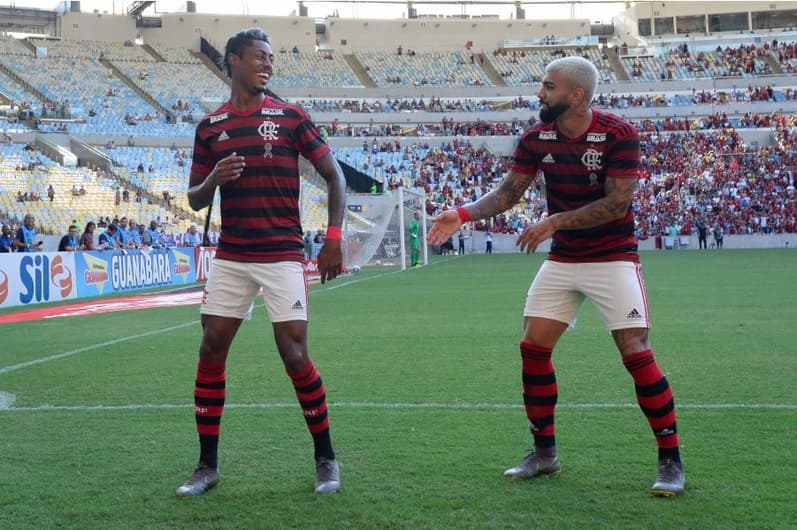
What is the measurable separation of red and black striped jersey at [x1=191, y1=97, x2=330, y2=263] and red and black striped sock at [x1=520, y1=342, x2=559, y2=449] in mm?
1339

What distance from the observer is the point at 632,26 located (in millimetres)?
79938

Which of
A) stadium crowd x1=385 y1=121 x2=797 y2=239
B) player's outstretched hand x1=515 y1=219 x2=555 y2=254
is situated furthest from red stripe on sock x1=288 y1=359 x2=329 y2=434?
stadium crowd x1=385 y1=121 x2=797 y2=239

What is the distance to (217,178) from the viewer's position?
15.9 ft

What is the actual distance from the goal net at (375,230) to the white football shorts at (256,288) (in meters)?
25.9

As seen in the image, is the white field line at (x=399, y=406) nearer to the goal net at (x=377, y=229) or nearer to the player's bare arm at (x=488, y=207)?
the player's bare arm at (x=488, y=207)

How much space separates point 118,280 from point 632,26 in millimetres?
66116

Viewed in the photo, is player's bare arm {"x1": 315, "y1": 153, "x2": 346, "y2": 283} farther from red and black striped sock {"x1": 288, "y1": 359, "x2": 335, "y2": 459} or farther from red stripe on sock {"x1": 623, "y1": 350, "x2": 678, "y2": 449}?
red stripe on sock {"x1": 623, "y1": 350, "x2": 678, "y2": 449}

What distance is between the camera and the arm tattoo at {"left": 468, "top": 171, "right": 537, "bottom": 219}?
529cm

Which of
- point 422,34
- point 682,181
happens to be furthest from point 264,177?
point 422,34

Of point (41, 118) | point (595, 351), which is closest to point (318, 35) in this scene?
point (41, 118)

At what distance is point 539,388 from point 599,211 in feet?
3.40

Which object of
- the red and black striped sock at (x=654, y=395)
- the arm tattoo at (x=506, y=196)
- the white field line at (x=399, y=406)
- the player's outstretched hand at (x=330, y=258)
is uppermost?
the arm tattoo at (x=506, y=196)

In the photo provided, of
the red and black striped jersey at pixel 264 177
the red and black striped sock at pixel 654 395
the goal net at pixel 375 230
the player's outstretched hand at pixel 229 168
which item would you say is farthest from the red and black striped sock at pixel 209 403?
the goal net at pixel 375 230

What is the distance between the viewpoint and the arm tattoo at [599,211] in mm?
4766
